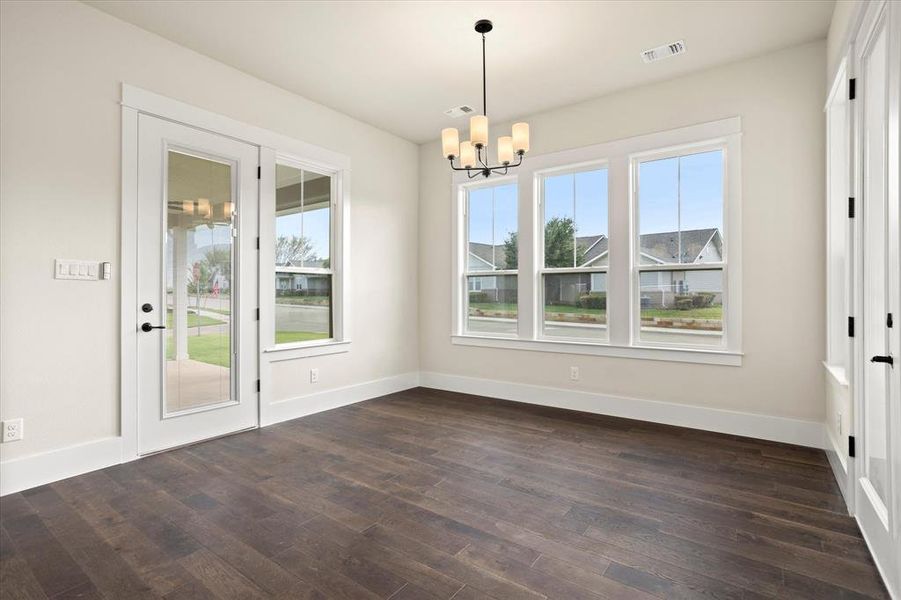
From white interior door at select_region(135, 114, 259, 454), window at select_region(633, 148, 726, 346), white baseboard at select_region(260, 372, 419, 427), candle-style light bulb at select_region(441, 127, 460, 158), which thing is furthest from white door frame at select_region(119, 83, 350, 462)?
Answer: window at select_region(633, 148, 726, 346)

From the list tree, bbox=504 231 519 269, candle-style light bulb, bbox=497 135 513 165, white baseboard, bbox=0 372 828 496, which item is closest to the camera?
white baseboard, bbox=0 372 828 496

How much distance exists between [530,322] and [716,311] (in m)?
1.76

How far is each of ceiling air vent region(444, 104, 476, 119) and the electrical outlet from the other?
14.0 feet

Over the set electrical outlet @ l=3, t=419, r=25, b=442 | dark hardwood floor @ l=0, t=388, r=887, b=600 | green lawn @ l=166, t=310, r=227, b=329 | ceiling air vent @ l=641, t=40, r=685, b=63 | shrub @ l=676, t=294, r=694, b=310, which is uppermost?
ceiling air vent @ l=641, t=40, r=685, b=63

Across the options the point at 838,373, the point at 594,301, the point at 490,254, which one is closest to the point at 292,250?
the point at 490,254

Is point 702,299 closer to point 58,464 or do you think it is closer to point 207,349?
point 207,349

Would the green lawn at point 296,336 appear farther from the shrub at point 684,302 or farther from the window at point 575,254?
the shrub at point 684,302

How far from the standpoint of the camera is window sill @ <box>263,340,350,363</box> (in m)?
4.26

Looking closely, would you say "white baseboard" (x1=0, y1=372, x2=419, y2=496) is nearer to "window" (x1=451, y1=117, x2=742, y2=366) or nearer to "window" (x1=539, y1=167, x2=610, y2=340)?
"window" (x1=451, y1=117, x2=742, y2=366)

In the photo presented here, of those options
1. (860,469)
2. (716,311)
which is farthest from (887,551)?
(716,311)

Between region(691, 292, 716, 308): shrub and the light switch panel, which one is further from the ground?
the light switch panel

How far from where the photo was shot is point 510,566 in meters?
1.99

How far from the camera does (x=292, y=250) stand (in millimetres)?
4508

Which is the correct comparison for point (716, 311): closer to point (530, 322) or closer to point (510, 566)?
point (530, 322)
